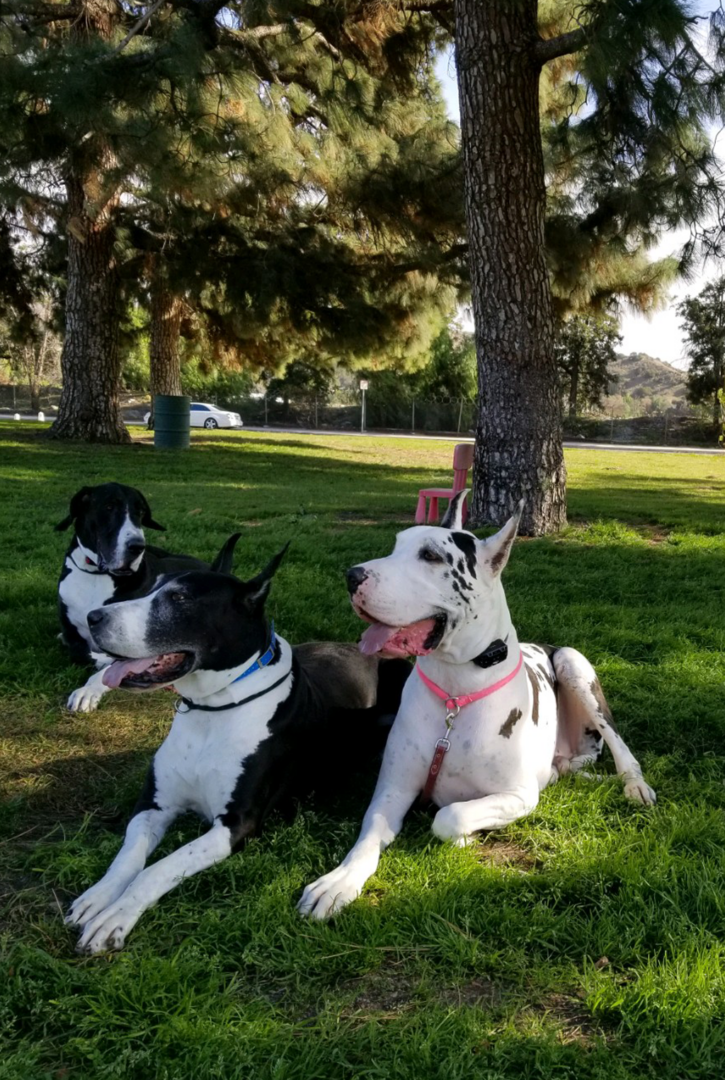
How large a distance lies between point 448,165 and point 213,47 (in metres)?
4.57

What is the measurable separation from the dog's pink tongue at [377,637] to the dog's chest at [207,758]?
50 centimetres

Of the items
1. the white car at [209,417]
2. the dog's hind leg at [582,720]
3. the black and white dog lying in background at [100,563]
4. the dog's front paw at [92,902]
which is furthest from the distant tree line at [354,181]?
the white car at [209,417]

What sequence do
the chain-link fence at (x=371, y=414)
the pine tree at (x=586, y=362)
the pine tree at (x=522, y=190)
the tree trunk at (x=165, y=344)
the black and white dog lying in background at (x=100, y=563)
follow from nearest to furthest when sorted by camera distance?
the black and white dog lying in background at (x=100, y=563), the pine tree at (x=522, y=190), the tree trunk at (x=165, y=344), the chain-link fence at (x=371, y=414), the pine tree at (x=586, y=362)

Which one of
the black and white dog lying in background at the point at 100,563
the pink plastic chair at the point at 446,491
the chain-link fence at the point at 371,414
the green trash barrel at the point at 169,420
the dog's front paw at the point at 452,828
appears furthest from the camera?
the chain-link fence at the point at 371,414

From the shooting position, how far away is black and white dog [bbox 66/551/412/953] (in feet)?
9.90

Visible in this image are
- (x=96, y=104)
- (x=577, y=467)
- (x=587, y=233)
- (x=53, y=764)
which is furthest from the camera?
(x=577, y=467)

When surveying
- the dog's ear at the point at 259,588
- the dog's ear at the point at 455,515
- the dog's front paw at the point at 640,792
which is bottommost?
the dog's front paw at the point at 640,792

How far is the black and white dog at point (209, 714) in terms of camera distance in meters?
3.02

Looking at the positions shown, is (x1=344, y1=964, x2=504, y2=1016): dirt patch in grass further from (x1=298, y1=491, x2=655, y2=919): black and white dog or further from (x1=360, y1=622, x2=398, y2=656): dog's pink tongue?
(x1=360, y1=622, x2=398, y2=656): dog's pink tongue

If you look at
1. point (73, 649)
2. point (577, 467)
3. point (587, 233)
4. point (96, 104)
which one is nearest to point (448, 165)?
point (587, 233)

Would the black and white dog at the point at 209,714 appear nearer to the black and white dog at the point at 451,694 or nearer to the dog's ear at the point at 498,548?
the black and white dog at the point at 451,694

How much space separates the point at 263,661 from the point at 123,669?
533 mm

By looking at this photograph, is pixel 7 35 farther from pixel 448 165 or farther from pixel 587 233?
pixel 587 233

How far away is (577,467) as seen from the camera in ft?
65.6
